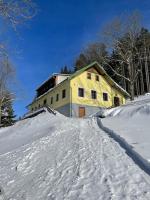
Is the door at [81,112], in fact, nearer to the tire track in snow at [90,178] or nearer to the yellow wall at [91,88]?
the yellow wall at [91,88]

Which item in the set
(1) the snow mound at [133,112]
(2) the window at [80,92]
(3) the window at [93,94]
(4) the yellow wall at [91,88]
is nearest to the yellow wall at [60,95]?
(4) the yellow wall at [91,88]

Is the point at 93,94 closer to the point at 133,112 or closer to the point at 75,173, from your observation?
the point at 133,112

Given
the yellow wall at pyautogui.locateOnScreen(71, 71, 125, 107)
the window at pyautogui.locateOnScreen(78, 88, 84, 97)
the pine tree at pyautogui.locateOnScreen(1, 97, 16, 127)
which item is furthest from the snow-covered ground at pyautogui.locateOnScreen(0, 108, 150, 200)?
the pine tree at pyautogui.locateOnScreen(1, 97, 16, 127)

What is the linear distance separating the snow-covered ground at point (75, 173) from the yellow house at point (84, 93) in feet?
82.3

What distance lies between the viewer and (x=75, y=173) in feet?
27.6

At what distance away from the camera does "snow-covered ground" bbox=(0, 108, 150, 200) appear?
6574mm

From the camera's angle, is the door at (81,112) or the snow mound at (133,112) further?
the door at (81,112)

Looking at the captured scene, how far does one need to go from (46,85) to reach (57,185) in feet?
138

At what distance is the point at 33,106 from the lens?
2124 inches

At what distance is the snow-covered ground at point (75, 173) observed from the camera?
21.6ft

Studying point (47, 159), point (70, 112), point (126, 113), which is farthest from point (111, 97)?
point (47, 159)

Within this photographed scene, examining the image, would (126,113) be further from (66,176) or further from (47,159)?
(66,176)

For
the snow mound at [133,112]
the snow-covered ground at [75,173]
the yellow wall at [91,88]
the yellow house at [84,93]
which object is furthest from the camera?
the yellow wall at [91,88]

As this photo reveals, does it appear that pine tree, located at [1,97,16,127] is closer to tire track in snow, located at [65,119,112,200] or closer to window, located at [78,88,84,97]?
window, located at [78,88,84,97]
